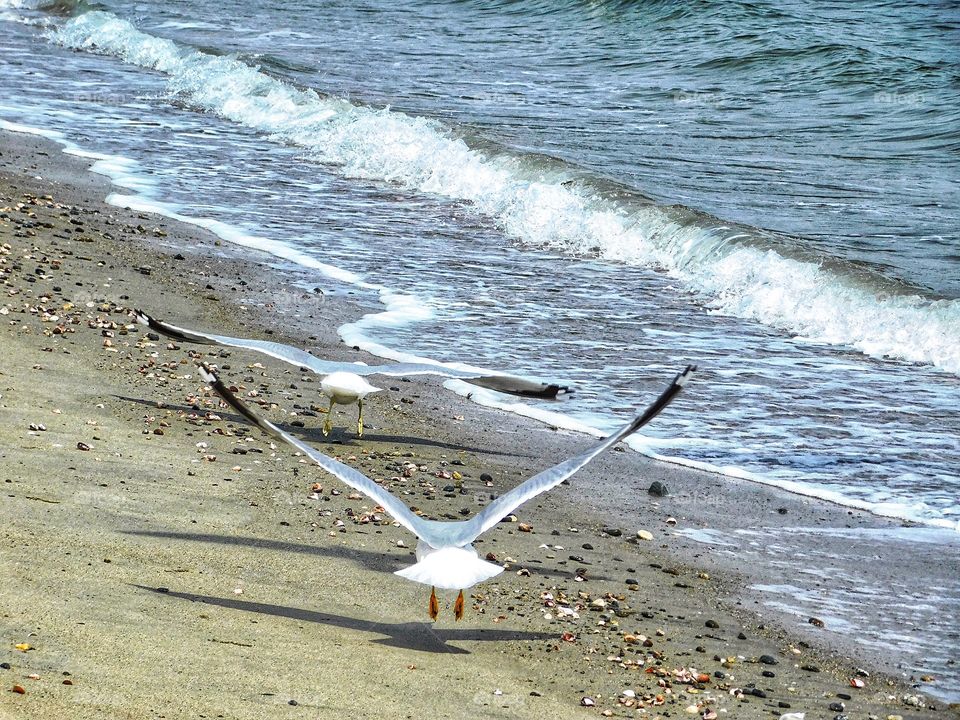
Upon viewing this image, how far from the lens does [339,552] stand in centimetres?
553

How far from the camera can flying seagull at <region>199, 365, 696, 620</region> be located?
437 cm

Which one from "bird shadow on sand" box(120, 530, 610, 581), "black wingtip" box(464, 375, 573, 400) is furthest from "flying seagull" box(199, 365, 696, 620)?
"black wingtip" box(464, 375, 573, 400)

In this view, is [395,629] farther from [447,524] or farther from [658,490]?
[658,490]

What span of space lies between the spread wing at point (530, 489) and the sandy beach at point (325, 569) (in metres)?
0.45

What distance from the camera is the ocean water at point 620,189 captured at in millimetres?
8359

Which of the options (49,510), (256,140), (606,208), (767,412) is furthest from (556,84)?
(49,510)

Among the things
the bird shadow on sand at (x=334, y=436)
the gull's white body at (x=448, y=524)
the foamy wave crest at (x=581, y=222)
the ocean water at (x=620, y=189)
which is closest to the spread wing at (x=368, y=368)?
the bird shadow on sand at (x=334, y=436)

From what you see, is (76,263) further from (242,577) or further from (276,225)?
(242,577)

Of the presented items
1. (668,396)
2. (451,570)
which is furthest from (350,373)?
(451,570)

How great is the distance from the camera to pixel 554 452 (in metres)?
7.18

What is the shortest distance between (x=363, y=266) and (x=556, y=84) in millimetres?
11306

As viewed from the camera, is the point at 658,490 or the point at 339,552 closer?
the point at 339,552

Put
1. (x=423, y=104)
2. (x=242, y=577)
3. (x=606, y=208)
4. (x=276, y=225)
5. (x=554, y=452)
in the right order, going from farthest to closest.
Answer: (x=423, y=104), (x=606, y=208), (x=276, y=225), (x=554, y=452), (x=242, y=577)

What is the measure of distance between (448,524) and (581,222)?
8691 millimetres
